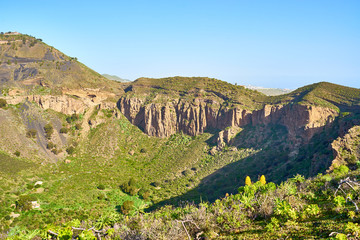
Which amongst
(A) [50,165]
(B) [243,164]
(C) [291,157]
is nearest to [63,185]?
(A) [50,165]

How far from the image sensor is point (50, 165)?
6512cm

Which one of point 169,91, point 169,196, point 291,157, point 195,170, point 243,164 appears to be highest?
point 169,91

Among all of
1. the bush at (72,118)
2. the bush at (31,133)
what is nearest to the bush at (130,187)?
the bush at (31,133)

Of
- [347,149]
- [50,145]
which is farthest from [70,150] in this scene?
[347,149]

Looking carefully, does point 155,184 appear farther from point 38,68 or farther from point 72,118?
point 38,68

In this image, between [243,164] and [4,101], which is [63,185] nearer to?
[4,101]

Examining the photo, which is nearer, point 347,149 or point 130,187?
point 347,149

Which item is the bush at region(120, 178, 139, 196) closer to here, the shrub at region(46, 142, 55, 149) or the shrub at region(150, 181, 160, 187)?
the shrub at region(150, 181, 160, 187)

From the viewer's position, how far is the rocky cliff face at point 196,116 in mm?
72500

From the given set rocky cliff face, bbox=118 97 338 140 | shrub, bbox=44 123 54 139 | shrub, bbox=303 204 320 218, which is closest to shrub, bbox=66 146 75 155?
shrub, bbox=44 123 54 139

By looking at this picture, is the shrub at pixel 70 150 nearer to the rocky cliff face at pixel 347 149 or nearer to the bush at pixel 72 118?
the bush at pixel 72 118

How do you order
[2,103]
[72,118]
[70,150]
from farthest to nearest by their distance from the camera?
1. [72,118]
2. [70,150]
3. [2,103]

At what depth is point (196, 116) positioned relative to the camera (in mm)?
86812

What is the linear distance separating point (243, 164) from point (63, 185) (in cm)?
5235
